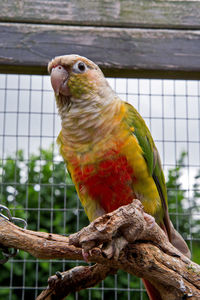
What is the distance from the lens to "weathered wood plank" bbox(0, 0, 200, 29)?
2.38m

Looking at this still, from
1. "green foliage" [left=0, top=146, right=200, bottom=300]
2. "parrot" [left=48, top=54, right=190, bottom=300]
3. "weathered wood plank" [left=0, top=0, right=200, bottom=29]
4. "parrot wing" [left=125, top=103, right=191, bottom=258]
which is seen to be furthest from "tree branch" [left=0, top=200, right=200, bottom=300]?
"green foliage" [left=0, top=146, right=200, bottom=300]

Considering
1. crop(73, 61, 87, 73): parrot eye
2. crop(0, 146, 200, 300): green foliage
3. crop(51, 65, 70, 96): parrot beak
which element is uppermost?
crop(73, 61, 87, 73): parrot eye

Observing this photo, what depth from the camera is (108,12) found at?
240 cm

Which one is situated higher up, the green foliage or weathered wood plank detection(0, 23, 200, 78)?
weathered wood plank detection(0, 23, 200, 78)

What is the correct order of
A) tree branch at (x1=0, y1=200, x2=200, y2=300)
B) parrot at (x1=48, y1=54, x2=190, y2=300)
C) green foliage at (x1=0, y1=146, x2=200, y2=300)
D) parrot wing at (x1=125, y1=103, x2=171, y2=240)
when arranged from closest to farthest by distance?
tree branch at (x1=0, y1=200, x2=200, y2=300), parrot at (x1=48, y1=54, x2=190, y2=300), parrot wing at (x1=125, y1=103, x2=171, y2=240), green foliage at (x1=0, y1=146, x2=200, y2=300)

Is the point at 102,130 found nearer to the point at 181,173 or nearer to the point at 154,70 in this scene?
the point at 154,70

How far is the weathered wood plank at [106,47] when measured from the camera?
238 cm

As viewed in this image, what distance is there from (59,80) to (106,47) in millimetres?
414

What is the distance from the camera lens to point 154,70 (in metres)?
2.44

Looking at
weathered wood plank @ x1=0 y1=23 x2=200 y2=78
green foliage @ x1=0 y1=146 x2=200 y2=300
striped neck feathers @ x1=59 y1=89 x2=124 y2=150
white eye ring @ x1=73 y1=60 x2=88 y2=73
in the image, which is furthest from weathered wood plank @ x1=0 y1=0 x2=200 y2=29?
green foliage @ x1=0 y1=146 x2=200 y2=300

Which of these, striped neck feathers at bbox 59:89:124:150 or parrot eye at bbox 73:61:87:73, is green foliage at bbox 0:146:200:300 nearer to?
striped neck feathers at bbox 59:89:124:150

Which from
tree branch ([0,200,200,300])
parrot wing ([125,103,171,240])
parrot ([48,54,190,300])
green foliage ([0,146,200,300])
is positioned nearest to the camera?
tree branch ([0,200,200,300])

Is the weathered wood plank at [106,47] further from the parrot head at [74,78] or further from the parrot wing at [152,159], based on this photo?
the parrot wing at [152,159]

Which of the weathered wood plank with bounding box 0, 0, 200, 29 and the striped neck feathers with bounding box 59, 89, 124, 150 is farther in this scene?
the weathered wood plank with bounding box 0, 0, 200, 29
